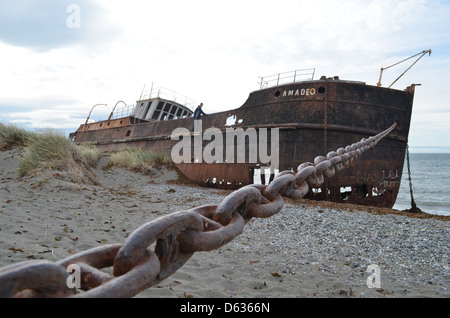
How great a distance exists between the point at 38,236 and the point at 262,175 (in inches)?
260

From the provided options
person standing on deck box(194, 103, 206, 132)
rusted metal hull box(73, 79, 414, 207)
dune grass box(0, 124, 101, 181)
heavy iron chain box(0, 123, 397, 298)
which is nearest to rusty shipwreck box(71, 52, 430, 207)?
rusted metal hull box(73, 79, 414, 207)

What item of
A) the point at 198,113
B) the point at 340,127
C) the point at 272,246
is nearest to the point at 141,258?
the point at 272,246

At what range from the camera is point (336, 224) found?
17.0 feet

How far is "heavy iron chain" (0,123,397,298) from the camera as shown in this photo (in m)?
0.71

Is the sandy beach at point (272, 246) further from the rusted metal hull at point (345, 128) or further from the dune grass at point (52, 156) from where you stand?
the rusted metal hull at point (345, 128)

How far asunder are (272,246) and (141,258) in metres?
3.45

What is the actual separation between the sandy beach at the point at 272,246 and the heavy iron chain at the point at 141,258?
1458 millimetres

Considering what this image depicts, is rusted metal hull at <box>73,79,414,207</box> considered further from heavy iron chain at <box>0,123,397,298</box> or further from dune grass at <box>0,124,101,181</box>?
heavy iron chain at <box>0,123,397,298</box>

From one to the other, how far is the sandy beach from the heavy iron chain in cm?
146

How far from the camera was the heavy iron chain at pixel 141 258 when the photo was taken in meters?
0.71

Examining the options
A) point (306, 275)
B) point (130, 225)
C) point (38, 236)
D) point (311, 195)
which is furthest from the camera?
point (311, 195)

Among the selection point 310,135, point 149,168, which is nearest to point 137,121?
point 149,168
